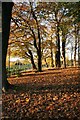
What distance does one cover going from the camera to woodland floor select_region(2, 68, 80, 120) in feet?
13.5

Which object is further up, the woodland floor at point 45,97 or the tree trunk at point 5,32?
the tree trunk at point 5,32

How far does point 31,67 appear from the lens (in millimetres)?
5484

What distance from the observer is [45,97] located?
15.2 feet

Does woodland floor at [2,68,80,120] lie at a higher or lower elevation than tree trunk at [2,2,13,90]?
lower

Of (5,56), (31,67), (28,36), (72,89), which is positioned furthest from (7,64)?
(72,89)

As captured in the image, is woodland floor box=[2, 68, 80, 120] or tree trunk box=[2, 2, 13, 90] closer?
woodland floor box=[2, 68, 80, 120]

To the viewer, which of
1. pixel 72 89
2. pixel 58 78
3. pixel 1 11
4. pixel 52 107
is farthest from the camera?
pixel 58 78

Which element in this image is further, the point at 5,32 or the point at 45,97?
the point at 5,32

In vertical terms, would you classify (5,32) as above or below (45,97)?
above

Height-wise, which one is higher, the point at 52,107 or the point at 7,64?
the point at 7,64

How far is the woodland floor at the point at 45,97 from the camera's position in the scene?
4105 mm

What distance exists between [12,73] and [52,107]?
158 cm

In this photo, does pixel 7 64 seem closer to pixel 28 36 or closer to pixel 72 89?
pixel 28 36

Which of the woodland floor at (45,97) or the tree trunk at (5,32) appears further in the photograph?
the tree trunk at (5,32)
